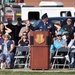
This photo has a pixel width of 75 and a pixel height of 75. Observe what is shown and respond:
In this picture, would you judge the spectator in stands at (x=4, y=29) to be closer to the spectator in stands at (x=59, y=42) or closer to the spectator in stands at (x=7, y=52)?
the spectator in stands at (x=7, y=52)

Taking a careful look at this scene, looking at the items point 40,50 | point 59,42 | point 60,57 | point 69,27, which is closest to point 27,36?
point 59,42

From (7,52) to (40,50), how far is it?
1364 mm

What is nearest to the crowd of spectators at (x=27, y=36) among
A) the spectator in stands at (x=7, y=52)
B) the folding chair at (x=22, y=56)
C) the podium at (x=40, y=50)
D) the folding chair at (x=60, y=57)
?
the spectator in stands at (x=7, y=52)

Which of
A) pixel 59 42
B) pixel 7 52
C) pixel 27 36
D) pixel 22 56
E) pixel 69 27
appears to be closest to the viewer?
pixel 7 52

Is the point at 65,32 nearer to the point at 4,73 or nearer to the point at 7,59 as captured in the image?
the point at 7,59

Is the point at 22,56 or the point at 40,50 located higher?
the point at 40,50

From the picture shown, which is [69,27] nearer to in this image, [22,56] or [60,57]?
[60,57]

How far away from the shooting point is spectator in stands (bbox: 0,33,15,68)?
1606cm

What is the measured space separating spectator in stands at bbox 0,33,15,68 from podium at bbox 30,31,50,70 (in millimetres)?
932

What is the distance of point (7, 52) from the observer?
53.3 ft

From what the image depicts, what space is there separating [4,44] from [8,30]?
2.43 m

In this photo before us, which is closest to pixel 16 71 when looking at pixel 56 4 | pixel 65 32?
pixel 65 32

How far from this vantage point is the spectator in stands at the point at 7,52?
52.7 feet

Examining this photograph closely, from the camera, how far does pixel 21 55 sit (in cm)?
1691
